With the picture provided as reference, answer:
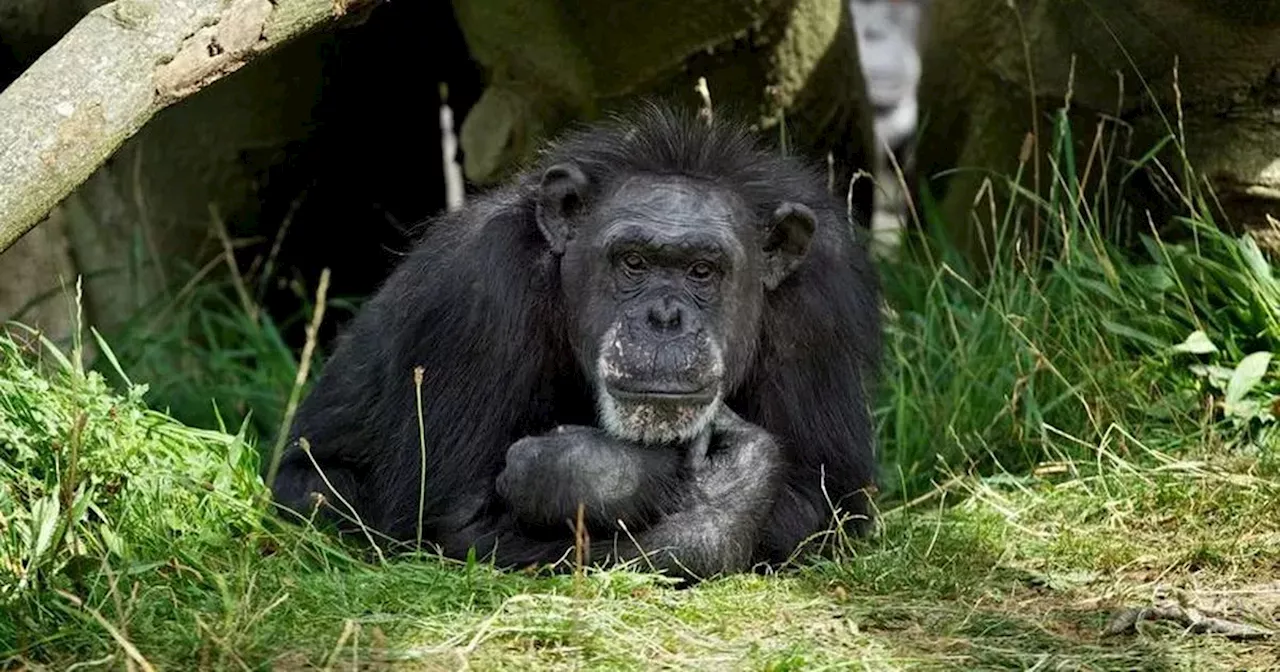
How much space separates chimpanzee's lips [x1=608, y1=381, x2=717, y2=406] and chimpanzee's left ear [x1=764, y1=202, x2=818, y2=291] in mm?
701

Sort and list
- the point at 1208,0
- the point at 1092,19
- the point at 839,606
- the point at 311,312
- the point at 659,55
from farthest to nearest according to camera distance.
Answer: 1. the point at 311,312
2. the point at 659,55
3. the point at 1092,19
4. the point at 1208,0
5. the point at 839,606

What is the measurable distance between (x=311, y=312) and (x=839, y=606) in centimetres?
503

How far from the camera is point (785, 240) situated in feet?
20.7

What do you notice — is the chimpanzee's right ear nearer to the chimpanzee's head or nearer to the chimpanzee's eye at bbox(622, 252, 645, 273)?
the chimpanzee's head

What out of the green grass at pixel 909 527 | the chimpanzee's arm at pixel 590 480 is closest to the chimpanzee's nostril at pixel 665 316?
the chimpanzee's arm at pixel 590 480

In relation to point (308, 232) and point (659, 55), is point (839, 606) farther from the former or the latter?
point (308, 232)

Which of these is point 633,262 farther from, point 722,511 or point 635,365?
point 722,511

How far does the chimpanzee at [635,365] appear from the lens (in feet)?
19.2

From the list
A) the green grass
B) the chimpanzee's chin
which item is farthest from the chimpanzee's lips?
the green grass

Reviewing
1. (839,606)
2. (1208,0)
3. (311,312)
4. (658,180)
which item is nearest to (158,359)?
(311,312)

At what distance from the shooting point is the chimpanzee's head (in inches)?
228

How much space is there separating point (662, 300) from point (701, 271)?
237 millimetres

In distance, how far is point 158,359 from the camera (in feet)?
28.8

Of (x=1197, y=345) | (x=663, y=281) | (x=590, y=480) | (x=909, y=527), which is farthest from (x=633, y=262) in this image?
(x=1197, y=345)
